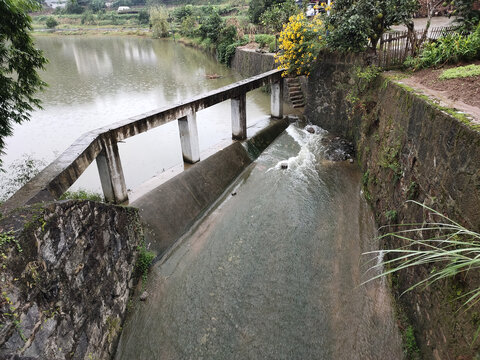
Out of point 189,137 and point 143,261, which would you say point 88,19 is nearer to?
point 189,137

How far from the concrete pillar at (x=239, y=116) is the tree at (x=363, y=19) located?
3.31 meters

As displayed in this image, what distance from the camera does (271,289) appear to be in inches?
233

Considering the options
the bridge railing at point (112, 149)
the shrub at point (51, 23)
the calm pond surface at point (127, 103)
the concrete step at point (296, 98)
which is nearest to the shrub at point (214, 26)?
the calm pond surface at point (127, 103)

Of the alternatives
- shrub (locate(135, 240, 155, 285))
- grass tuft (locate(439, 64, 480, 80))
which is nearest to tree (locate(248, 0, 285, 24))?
grass tuft (locate(439, 64, 480, 80))

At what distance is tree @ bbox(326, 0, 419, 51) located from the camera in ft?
28.0

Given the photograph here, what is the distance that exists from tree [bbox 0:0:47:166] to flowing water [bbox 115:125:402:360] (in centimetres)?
407

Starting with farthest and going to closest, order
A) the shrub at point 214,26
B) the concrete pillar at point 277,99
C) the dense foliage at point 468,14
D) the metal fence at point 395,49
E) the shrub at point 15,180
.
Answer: the shrub at point 214,26
the concrete pillar at point 277,99
the metal fence at point 395,49
the dense foliage at point 468,14
the shrub at point 15,180

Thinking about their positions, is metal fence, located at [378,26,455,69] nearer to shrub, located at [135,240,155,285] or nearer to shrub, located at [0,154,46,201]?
shrub, located at [135,240,155,285]

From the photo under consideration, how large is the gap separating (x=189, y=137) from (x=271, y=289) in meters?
4.71

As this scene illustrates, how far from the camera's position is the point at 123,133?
6.99 m

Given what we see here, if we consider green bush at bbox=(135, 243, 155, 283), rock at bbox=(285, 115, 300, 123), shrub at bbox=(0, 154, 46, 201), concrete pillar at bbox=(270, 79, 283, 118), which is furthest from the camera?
rock at bbox=(285, 115, 300, 123)

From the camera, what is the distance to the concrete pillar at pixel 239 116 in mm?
10594

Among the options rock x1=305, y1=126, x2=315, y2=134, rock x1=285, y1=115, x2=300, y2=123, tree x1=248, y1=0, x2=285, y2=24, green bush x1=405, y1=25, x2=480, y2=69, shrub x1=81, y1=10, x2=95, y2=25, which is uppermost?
shrub x1=81, y1=10, x2=95, y2=25

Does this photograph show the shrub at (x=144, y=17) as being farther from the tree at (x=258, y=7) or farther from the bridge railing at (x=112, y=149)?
the bridge railing at (x=112, y=149)
